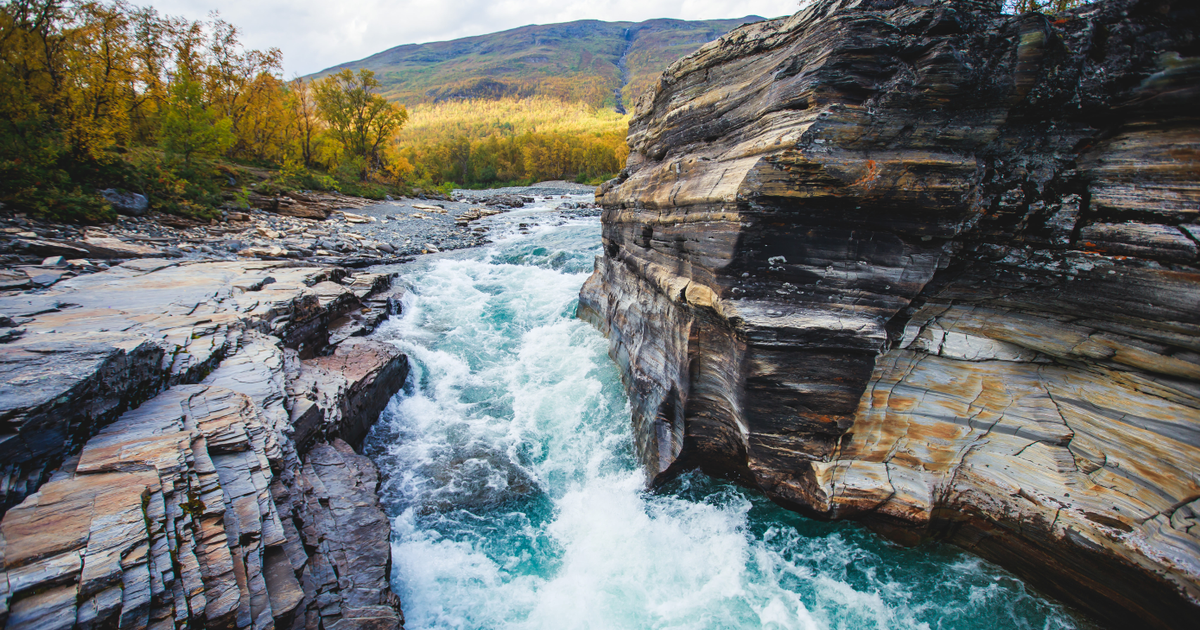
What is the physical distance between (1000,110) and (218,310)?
12.9 m

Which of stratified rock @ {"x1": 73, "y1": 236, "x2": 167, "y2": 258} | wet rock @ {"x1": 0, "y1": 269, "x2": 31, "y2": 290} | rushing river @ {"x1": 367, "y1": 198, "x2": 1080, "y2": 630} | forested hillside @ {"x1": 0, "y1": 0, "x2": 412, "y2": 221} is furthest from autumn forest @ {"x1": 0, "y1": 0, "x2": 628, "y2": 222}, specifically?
rushing river @ {"x1": 367, "y1": 198, "x2": 1080, "y2": 630}

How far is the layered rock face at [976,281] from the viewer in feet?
14.1

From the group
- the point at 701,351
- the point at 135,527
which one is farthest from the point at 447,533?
the point at 701,351

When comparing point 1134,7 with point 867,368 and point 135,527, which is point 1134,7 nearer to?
point 867,368

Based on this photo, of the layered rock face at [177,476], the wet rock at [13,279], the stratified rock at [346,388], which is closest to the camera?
the layered rock face at [177,476]

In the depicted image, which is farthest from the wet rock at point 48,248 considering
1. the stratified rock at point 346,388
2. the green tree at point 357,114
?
the green tree at point 357,114

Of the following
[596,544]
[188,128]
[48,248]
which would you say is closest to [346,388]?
[596,544]

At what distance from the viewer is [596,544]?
6562 mm

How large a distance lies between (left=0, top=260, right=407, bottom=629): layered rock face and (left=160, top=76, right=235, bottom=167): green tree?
17.8m

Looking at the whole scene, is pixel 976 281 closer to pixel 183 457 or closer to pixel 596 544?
pixel 596 544

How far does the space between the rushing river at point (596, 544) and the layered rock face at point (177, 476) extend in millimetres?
Answer: 982

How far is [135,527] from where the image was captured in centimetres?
346

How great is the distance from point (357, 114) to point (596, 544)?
5073 centimetres

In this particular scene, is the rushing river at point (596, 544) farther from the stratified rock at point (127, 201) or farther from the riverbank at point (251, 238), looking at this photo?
the stratified rock at point (127, 201)
